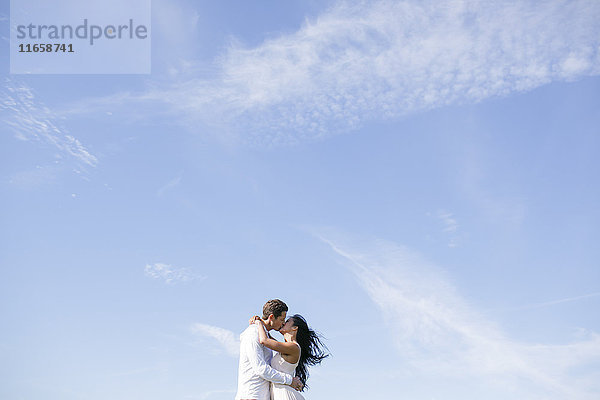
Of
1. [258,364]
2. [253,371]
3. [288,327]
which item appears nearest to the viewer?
[258,364]

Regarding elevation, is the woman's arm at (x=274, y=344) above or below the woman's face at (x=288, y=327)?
below

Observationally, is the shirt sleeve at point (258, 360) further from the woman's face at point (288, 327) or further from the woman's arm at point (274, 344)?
the woman's face at point (288, 327)

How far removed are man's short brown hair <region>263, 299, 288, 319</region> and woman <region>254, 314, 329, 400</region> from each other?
10.8 inches

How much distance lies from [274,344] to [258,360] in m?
0.51

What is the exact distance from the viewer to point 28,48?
27781 millimetres

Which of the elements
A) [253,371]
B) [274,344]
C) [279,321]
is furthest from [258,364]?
[279,321]

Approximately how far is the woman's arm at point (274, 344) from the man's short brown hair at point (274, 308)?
275 mm

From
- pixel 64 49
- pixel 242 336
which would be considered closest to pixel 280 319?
pixel 242 336

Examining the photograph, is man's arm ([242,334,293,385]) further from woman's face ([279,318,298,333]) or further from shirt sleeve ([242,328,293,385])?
woman's face ([279,318,298,333])

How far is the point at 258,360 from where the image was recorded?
13.1 metres

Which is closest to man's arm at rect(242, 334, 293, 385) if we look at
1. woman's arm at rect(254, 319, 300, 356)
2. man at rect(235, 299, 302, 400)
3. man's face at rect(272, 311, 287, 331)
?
man at rect(235, 299, 302, 400)

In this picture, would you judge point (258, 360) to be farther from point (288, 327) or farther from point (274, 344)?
point (288, 327)

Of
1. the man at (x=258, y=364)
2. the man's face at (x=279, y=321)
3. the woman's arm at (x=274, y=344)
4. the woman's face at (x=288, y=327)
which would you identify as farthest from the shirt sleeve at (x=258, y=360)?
the woman's face at (x=288, y=327)

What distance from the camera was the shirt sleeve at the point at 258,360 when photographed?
13078 millimetres
